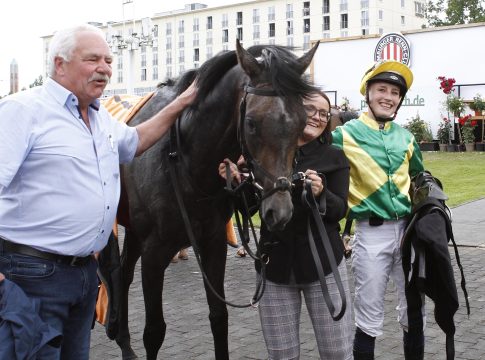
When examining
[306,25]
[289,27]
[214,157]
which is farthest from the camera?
[289,27]

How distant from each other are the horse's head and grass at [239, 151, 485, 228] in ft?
23.2

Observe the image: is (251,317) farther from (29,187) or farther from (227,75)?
(29,187)

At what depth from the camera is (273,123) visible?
284 cm

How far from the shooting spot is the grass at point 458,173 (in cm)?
1289

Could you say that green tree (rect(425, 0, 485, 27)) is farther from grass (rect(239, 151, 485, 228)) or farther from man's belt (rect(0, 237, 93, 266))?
man's belt (rect(0, 237, 93, 266))

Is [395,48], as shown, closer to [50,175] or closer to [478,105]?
[478,105]

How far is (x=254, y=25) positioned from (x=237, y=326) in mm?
99590

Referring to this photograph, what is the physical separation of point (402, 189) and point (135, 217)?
1.64 meters

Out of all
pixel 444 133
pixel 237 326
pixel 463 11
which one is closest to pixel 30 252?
pixel 237 326

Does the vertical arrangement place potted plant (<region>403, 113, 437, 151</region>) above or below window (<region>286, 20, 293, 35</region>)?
below

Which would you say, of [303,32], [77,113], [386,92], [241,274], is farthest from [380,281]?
[303,32]

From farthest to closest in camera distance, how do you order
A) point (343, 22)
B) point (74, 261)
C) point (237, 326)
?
point (343, 22) → point (237, 326) → point (74, 261)

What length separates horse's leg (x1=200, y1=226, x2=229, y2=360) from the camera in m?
4.01

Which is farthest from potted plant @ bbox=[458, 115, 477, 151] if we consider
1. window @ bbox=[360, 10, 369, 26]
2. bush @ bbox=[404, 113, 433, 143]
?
window @ bbox=[360, 10, 369, 26]
